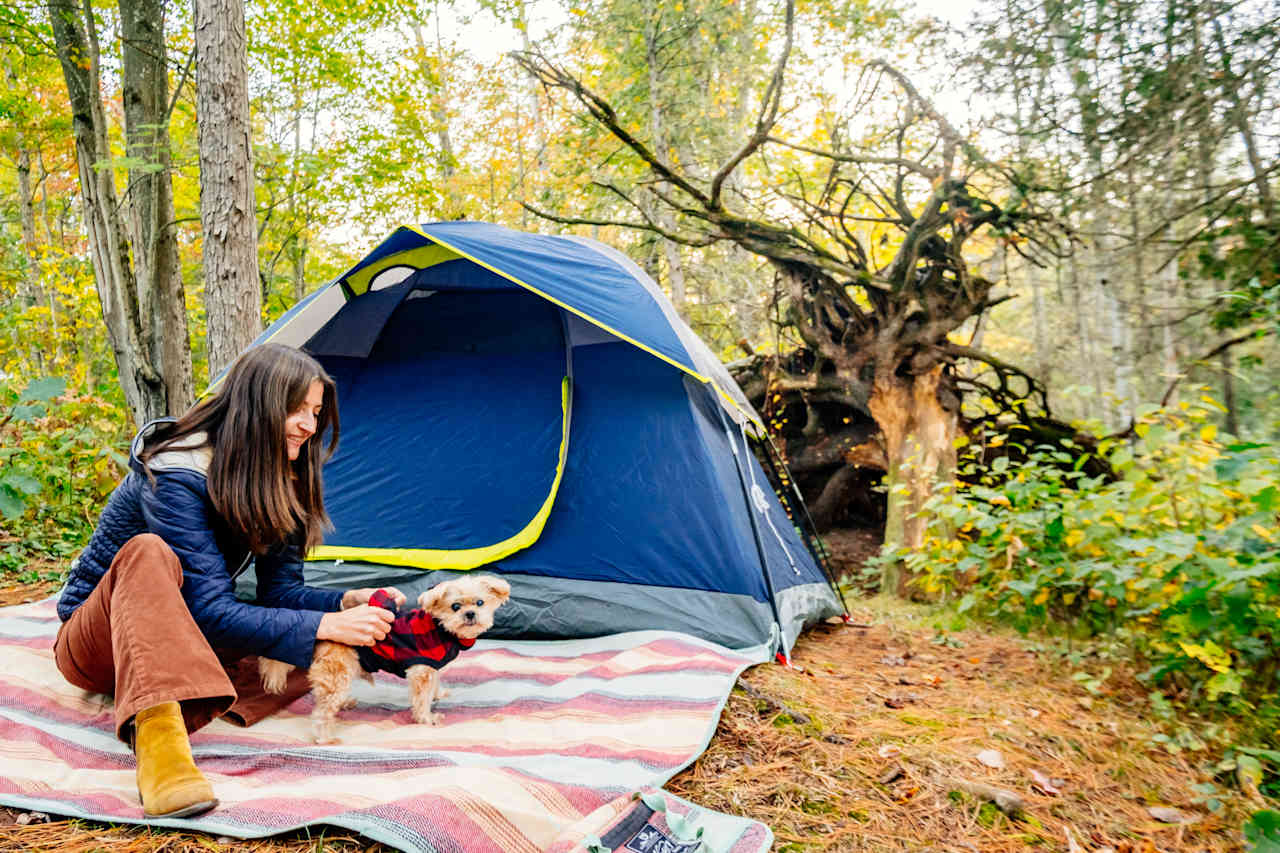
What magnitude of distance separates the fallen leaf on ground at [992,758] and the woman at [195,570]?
1.69 m

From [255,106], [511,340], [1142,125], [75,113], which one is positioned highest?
[255,106]

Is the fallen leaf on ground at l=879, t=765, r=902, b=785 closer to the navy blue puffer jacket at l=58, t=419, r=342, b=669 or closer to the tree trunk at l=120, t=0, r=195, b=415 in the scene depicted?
the navy blue puffer jacket at l=58, t=419, r=342, b=669

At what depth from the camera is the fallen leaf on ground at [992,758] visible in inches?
80.4

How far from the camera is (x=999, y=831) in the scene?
1751 mm

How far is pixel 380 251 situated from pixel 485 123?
12.6m

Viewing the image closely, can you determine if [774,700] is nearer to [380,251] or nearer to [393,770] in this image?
[393,770]

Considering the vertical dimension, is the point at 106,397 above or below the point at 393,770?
above

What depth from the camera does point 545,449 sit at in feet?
11.1

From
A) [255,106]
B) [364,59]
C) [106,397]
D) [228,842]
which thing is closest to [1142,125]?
[228,842]

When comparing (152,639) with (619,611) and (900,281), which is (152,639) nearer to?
(619,611)

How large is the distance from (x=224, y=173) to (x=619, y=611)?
2.89m

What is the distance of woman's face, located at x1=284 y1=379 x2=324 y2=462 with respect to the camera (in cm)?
196

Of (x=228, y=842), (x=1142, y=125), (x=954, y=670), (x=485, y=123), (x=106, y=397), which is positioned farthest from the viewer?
(x=485, y=123)

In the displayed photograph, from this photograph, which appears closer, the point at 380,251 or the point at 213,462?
the point at 213,462
